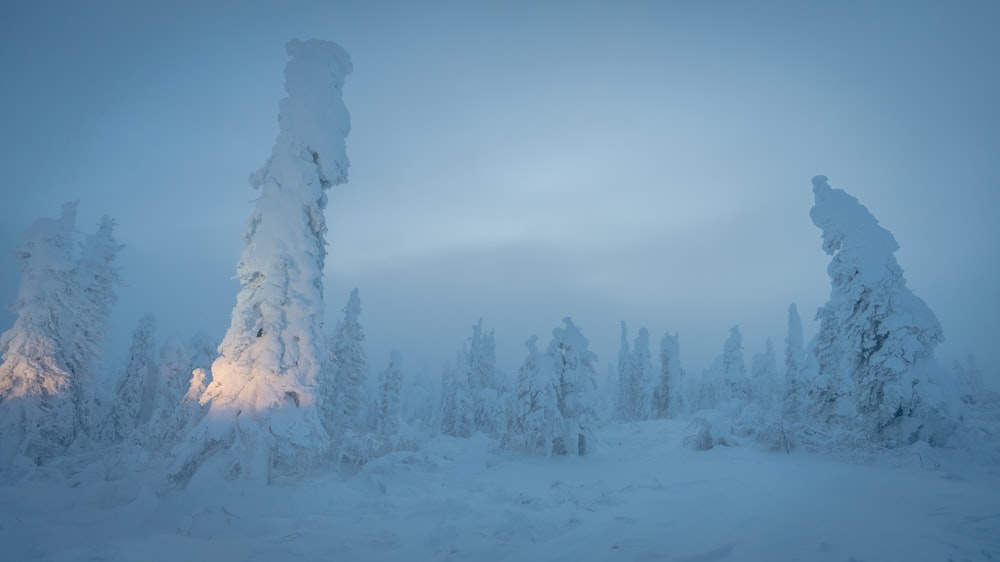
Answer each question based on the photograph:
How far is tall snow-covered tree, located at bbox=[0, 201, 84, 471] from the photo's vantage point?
1788 cm

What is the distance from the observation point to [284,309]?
12.8m

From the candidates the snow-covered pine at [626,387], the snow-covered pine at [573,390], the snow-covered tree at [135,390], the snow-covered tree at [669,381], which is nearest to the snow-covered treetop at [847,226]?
the snow-covered pine at [573,390]

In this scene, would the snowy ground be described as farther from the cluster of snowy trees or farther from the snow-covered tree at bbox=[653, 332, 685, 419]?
the snow-covered tree at bbox=[653, 332, 685, 419]

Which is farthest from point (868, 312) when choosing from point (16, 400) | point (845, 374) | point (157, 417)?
point (16, 400)

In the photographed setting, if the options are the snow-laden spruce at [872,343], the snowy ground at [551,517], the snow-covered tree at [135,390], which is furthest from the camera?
the snow-covered tree at [135,390]

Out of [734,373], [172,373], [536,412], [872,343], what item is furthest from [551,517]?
[734,373]

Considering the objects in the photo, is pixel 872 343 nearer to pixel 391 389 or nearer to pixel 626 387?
pixel 391 389

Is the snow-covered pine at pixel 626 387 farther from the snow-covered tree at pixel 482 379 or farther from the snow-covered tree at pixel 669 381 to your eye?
the snow-covered tree at pixel 482 379

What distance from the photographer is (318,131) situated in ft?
45.0

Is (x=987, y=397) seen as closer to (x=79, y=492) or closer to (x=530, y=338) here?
(x=530, y=338)

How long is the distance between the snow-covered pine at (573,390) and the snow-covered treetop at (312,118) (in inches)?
674

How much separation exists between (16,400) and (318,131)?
18.0m

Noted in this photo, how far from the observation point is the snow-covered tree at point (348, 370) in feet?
103

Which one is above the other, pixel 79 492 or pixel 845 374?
pixel 845 374
